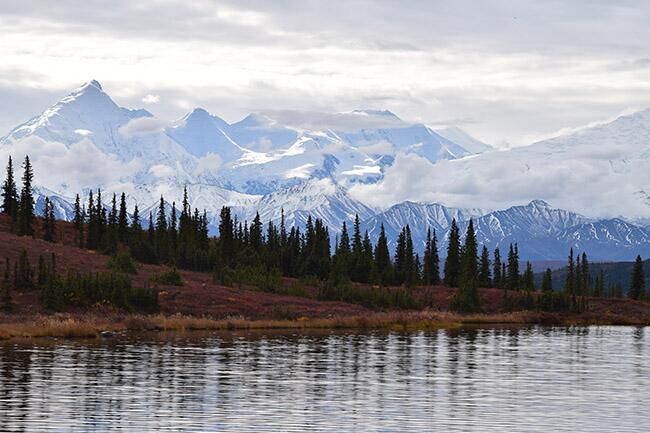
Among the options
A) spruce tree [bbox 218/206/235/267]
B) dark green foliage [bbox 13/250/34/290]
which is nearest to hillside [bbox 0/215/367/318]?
dark green foliage [bbox 13/250/34/290]

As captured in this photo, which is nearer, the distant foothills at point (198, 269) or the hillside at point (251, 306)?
the distant foothills at point (198, 269)

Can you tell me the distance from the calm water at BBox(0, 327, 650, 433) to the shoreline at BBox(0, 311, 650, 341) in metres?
7.79

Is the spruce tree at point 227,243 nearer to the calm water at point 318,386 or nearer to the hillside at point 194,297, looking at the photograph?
the hillside at point 194,297

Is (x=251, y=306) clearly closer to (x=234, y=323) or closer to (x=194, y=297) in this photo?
(x=194, y=297)

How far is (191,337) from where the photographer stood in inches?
3868

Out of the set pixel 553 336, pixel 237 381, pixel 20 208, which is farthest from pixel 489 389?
pixel 20 208

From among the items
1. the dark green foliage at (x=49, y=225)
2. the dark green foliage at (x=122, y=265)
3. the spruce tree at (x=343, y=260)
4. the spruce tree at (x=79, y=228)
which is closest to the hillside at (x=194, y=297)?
the dark green foliage at (x=122, y=265)

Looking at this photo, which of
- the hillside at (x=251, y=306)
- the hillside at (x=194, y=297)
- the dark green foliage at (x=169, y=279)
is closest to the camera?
the hillside at (x=251, y=306)

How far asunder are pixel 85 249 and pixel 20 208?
1556 centimetres

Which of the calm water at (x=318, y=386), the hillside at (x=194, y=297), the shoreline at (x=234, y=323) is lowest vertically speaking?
the calm water at (x=318, y=386)

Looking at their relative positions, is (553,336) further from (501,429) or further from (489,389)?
(501,429)

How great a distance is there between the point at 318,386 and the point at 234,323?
5465 cm

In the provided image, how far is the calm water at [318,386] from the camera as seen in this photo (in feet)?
153

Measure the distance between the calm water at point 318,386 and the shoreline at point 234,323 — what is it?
7791 millimetres
